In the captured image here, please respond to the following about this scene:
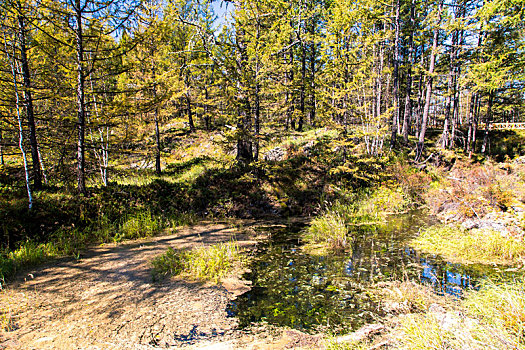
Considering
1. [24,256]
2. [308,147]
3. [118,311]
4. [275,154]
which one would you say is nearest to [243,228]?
[118,311]

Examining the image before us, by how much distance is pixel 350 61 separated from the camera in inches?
501

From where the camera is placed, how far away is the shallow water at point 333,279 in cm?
402

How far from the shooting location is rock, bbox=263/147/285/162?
16.7 metres

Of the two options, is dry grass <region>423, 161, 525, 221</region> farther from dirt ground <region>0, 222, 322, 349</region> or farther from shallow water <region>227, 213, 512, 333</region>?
dirt ground <region>0, 222, 322, 349</region>

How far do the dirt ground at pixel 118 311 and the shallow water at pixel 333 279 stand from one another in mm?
448

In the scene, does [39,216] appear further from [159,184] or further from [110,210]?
[159,184]

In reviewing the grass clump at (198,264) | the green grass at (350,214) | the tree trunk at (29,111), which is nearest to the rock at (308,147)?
the green grass at (350,214)

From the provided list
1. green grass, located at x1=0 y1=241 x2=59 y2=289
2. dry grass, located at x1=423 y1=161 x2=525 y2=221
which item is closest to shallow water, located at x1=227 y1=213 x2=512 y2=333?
dry grass, located at x1=423 y1=161 x2=525 y2=221

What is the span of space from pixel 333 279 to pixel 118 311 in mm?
4053

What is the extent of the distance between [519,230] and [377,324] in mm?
6248

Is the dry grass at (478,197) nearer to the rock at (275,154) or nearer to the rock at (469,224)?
the rock at (469,224)

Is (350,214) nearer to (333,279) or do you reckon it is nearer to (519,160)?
(333,279)

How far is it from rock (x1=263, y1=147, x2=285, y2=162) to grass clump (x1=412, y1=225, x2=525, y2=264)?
33.4 ft

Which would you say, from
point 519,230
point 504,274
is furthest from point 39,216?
point 519,230
